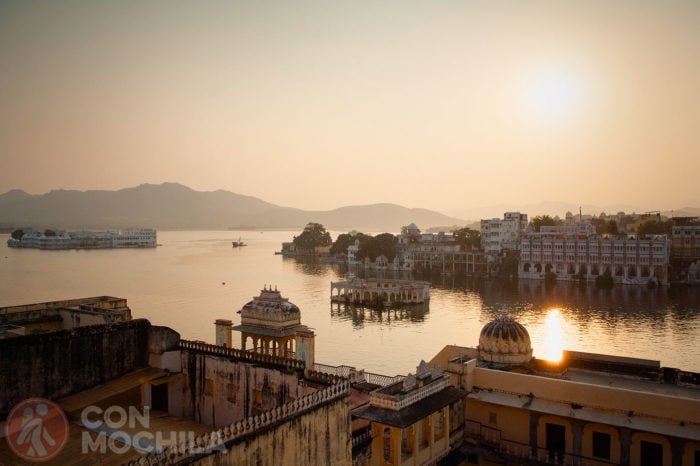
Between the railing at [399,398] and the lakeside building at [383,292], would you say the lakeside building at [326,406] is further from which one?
the lakeside building at [383,292]

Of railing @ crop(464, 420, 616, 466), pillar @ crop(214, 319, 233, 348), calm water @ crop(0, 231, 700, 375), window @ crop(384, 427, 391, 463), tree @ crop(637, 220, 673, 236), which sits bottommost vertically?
calm water @ crop(0, 231, 700, 375)

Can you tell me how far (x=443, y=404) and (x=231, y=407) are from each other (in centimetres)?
539

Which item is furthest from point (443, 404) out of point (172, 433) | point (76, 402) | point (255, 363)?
point (76, 402)

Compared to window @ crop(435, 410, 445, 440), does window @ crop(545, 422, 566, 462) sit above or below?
below

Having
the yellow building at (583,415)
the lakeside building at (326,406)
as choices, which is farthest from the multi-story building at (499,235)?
the lakeside building at (326,406)

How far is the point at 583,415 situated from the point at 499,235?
8047 cm

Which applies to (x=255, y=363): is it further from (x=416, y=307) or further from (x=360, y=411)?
(x=416, y=307)

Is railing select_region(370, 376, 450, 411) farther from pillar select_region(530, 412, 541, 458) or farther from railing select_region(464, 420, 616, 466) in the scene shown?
pillar select_region(530, 412, 541, 458)

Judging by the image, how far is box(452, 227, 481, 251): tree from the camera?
100062 millimetres

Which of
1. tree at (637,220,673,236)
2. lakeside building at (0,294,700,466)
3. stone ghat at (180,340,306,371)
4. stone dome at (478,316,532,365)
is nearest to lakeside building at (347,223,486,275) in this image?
tree at (637,220,673,236)

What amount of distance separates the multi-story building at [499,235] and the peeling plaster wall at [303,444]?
83807mm

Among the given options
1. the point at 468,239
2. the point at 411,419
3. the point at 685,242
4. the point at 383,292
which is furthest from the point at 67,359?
the point at 468,239

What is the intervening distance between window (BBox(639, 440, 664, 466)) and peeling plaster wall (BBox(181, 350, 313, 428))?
9251 mm

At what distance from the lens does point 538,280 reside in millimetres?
80562
